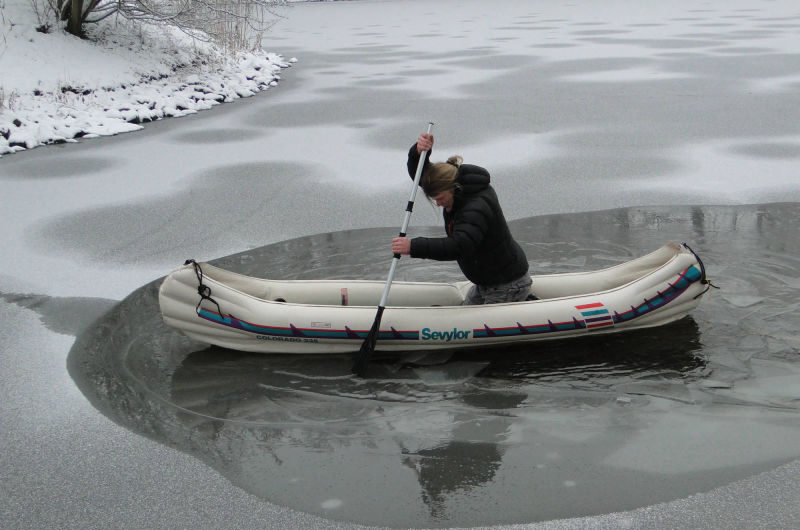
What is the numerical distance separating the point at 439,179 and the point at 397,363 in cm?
94

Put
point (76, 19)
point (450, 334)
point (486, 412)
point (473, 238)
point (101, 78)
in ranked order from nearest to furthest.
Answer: point (486, 412)
point (473, 238)
point (450, 334)
point (101, 78)
point (76, 19)

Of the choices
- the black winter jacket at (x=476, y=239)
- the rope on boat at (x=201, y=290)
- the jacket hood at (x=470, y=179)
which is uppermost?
the jacket hood at (x=470, y=179)

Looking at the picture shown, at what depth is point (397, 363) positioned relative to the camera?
4.14 metres

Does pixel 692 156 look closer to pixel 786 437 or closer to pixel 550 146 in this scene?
pixel 550 146

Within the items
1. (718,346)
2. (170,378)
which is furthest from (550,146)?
(170,378)

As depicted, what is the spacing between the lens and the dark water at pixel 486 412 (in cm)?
303

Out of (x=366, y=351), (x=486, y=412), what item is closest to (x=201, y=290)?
(x=366, y=351)

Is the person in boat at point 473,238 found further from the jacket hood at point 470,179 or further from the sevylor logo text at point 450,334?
the sevylor logo text at point 450,334

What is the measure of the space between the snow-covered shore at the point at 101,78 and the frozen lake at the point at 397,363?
430 millimetres

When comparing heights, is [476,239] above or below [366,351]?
above

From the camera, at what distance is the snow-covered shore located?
932 cm

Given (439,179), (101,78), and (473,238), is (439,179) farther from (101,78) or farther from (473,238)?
(101,78)

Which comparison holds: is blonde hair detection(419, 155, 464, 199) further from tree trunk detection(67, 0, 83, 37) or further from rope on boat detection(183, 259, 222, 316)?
tree trunk detection(67, 0, 83, 37)

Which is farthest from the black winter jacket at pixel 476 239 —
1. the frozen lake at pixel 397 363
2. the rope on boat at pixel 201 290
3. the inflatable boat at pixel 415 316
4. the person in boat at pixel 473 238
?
the rope on boat at pixel 201 290
